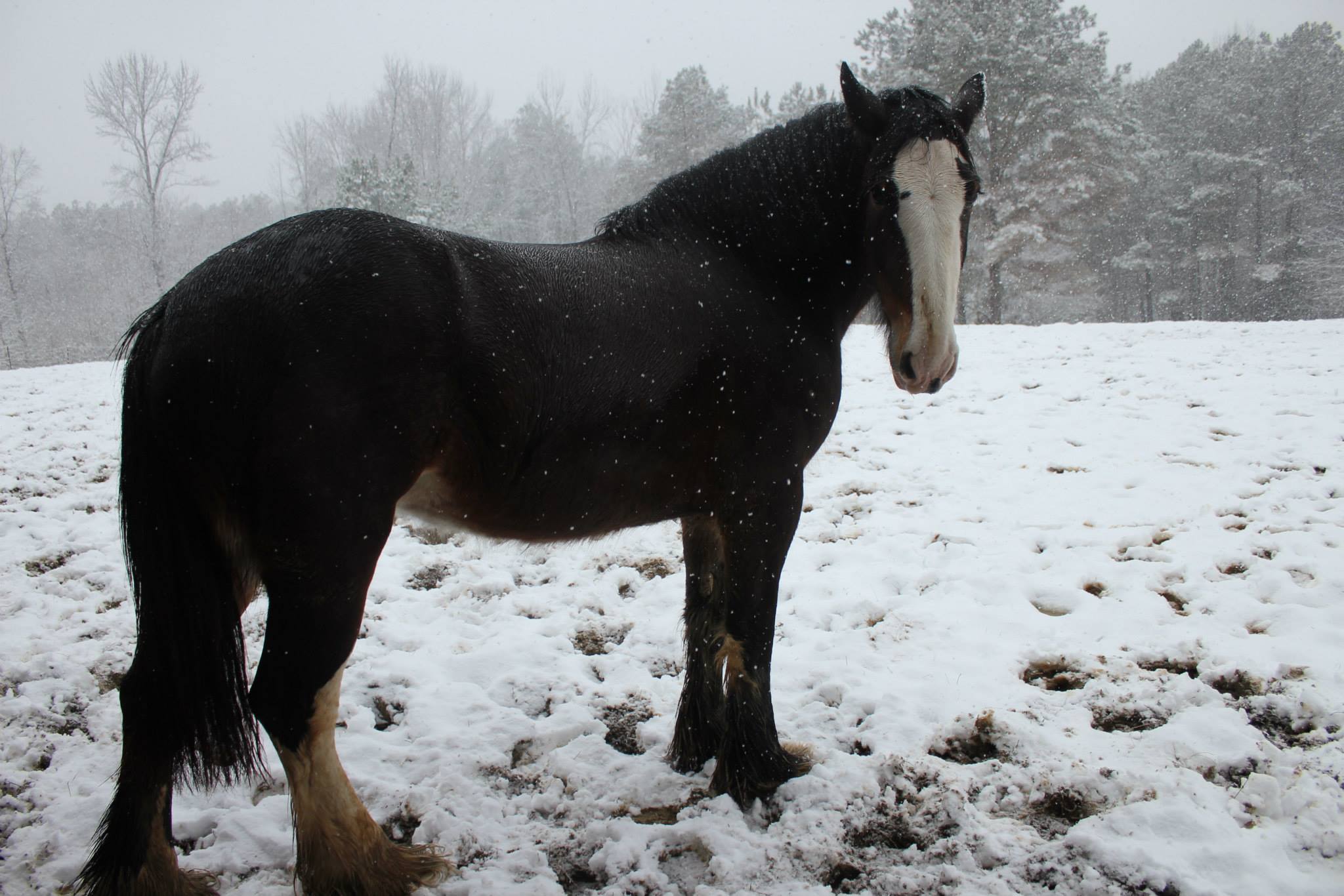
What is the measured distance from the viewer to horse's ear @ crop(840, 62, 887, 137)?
2.04 metres

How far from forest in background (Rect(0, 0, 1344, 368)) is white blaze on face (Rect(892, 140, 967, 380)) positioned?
19.4 m

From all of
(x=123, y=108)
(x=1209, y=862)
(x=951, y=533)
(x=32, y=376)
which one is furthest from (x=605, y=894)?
(x=123, y=108)

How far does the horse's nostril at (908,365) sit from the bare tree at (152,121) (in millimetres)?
27180

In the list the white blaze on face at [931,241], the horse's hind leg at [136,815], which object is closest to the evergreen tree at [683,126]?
the white blaze on face at [931,241]

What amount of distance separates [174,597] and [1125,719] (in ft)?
10.0

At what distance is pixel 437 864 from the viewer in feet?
6.28

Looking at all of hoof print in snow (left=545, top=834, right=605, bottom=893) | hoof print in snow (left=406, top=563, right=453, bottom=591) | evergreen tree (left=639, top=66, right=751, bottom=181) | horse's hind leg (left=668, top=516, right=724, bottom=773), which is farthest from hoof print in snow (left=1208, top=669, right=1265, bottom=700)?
evergreen tree (left=639, top=66, right=751, bottom=181)

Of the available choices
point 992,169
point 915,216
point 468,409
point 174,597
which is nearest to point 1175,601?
point 915,216

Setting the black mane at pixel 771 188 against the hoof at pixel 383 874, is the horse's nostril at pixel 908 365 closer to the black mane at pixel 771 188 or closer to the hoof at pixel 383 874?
the black mane at pixel 771 188

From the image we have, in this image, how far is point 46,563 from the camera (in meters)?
3.72

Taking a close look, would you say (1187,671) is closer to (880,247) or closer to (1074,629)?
(1074,629)

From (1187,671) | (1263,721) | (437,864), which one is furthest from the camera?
(1187,671)

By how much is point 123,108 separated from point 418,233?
94.7 feet

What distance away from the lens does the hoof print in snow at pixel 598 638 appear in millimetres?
3117
